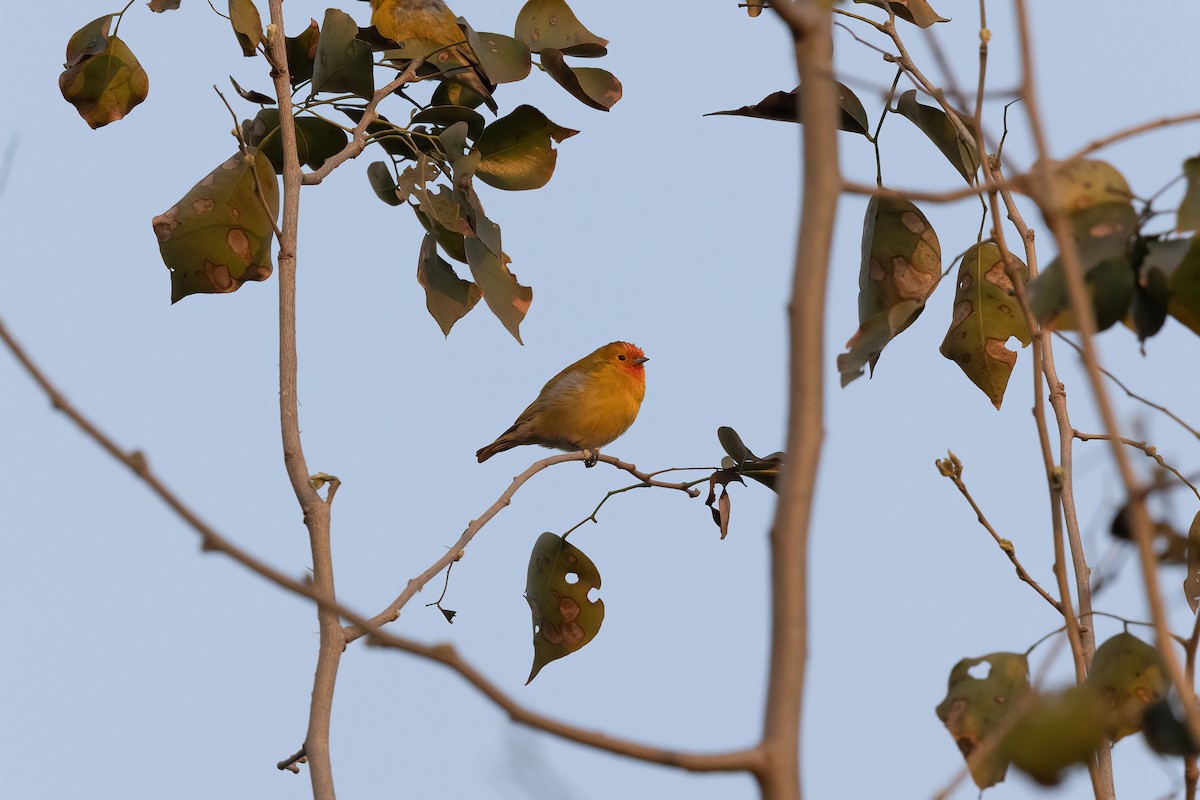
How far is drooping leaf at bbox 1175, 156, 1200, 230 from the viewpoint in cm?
173

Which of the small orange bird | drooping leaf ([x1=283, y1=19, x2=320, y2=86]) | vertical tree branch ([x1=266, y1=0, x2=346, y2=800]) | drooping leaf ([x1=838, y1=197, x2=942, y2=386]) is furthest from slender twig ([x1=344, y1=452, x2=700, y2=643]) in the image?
the small orange bird

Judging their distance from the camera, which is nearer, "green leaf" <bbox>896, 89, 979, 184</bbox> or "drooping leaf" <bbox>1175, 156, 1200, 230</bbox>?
"drooping leaf" <bbox>1175, 156, 1200, 230</bbox>

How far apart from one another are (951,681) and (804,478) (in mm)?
1390

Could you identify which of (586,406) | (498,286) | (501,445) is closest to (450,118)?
(498,286)

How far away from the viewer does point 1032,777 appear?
106 cm

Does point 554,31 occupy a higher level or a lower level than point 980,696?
higher

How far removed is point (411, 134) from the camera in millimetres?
3537

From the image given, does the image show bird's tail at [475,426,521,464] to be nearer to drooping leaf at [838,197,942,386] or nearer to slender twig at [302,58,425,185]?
slender twig at [302,58,425,185]

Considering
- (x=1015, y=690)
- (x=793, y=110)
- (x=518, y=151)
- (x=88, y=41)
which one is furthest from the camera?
(x=518, y=151)

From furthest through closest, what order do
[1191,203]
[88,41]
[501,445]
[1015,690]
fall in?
[501,445], [88,41], [1015,690], [1191,203]

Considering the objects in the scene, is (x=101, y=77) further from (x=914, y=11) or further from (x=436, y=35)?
(x=914, y=11)

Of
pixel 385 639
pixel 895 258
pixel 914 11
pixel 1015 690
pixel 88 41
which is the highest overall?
pixel 88 41

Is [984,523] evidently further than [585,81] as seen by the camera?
No

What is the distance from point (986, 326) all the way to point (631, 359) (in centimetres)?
568
